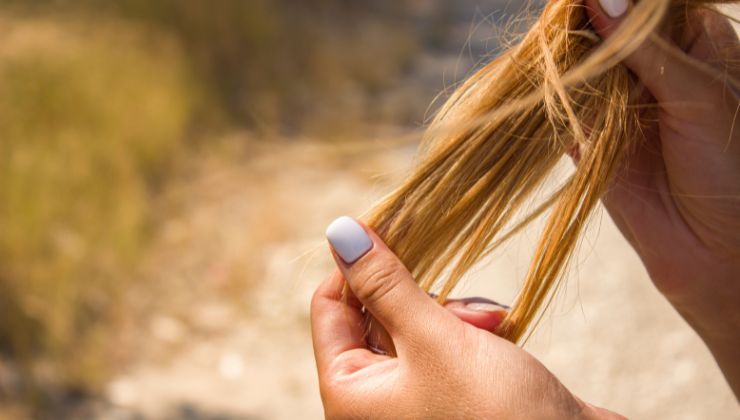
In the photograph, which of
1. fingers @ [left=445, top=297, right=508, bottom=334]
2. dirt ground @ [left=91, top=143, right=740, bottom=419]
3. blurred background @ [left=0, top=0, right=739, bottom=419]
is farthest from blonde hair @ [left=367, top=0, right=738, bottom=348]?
dirt ground @ [left=91, top=143, right=740, bottom=419]

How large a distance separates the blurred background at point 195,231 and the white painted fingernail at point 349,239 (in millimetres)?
386

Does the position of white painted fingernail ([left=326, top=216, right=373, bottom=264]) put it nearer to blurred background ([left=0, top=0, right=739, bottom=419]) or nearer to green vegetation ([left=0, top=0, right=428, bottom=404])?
blurred background ([left=0, top=0, right=739, bottom=419])

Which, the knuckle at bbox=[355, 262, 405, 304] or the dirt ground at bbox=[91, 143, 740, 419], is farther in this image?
the dirt ground at bbox=[91, 143, 740, 419]

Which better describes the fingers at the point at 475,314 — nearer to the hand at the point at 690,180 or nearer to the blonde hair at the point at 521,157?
the blonde hair at the point at 521,157

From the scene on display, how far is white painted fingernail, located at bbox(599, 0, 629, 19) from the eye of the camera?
101 cm

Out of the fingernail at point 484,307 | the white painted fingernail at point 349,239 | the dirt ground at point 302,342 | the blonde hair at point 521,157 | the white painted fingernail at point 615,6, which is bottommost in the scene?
the fingernail at point 484,307

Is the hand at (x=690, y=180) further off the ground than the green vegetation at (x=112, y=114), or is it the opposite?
the green vegetation at (x=112, y=114)

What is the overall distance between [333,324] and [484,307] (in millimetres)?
211

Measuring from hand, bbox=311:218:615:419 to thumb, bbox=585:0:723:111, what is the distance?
398 millimetres

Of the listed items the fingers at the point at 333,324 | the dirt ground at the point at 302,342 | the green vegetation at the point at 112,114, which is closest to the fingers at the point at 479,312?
the fingers at the point at 333,324

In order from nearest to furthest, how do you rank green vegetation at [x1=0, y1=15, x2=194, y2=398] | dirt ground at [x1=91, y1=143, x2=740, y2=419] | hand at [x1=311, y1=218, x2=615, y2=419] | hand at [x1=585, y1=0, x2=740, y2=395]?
hand at [x1=311, y1=218, x2=615, y2=419]
hand at [x1=585, y1=0, x2=740, y2=395]
dirt ground at [x1=91, y1=143, x2=740, y2=419]
green vegetation at [x1=0, y1=15, x2=194, y2=398]

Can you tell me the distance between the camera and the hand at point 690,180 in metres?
1.06

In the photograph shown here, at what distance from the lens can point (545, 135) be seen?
1113mm

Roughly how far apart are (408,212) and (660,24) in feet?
1.34
